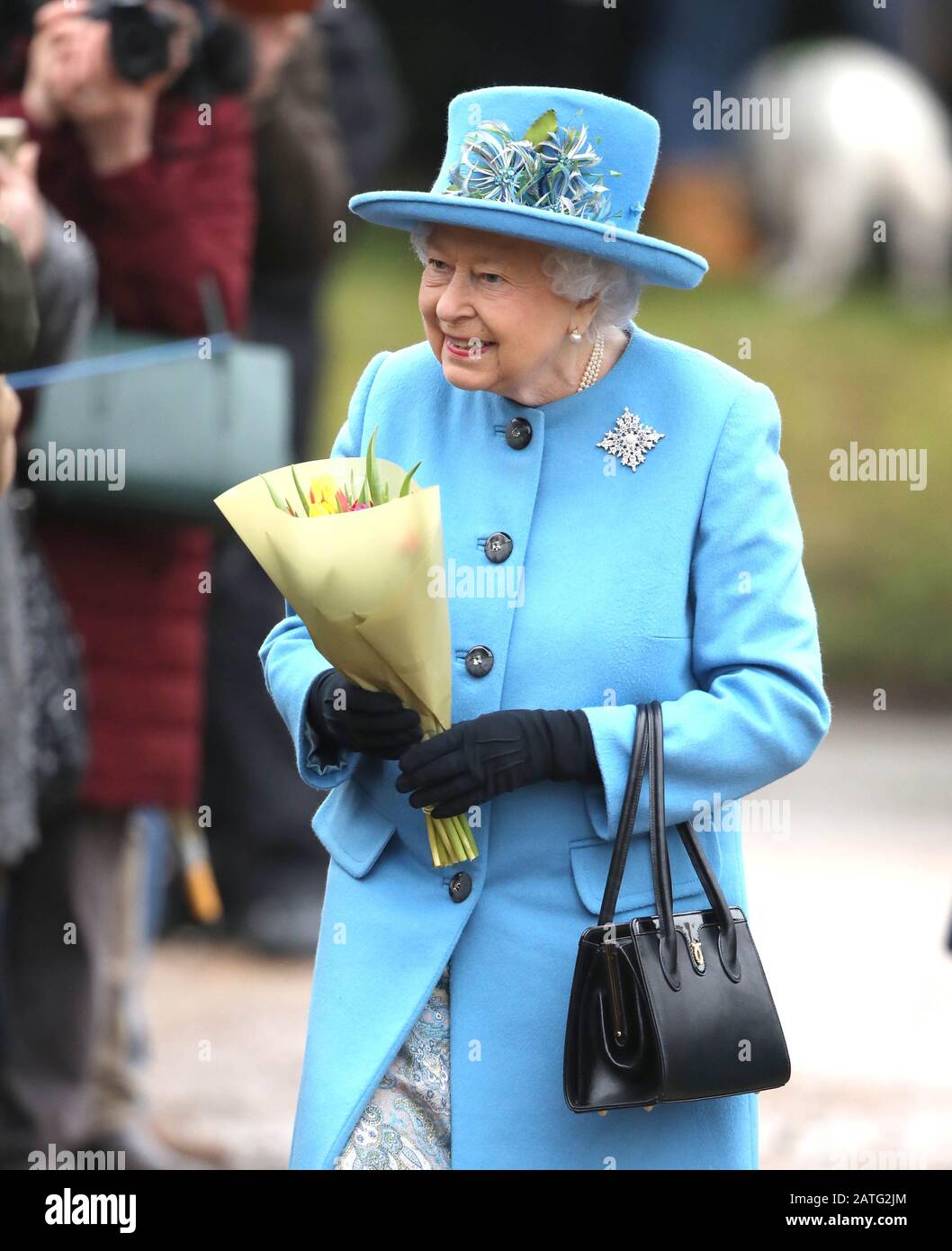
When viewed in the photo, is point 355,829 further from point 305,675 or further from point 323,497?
point 323,497

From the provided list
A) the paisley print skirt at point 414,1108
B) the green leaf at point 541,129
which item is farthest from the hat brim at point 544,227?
the paisley print skirt at point 414,1108

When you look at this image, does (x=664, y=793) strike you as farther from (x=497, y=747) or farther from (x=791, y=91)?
(x=791, y=91)

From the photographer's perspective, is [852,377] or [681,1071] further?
[852,377]

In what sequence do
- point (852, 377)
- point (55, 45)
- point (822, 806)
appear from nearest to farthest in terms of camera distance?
point (55, 45), point (822, 806), point (852, 377)

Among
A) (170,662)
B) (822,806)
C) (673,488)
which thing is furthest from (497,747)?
(822,806)

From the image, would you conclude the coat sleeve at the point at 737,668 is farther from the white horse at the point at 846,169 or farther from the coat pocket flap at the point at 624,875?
the white horse at the point at 846,169

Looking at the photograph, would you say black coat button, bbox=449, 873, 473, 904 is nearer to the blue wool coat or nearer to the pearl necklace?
the blue wool coat

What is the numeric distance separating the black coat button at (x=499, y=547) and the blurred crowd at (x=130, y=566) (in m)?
→ 0.76

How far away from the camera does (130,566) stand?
4332mm

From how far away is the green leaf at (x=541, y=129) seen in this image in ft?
8.45

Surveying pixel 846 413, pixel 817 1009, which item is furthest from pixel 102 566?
pixel 846 413

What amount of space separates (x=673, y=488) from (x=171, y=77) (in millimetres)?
1966

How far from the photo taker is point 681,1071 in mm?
2465

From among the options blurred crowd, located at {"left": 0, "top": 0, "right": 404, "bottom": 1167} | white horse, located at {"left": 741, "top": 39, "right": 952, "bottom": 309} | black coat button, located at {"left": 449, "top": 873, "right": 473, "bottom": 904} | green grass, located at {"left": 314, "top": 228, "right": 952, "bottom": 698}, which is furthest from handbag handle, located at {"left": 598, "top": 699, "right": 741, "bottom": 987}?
white horse, located at {"left": 741, "top": 39, "right": 952, "bottom": 309}
